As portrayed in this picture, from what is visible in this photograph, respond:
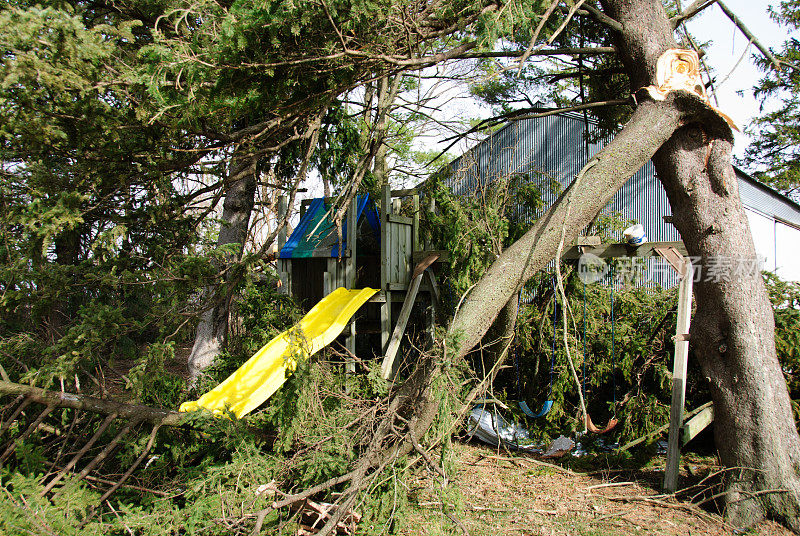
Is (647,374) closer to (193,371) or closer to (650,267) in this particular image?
(193,371)

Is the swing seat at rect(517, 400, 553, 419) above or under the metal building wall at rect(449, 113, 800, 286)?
under

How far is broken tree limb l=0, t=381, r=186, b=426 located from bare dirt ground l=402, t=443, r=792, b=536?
2.11 m

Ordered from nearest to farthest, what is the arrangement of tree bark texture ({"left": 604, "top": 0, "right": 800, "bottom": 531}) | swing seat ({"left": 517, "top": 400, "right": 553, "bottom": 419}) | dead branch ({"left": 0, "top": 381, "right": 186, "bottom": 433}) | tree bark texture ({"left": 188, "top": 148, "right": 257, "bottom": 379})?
1. dead branch ({"left": 0, "top": 381, "right": 186, "bottom": 433})
2. tree bark texture ({"left": 604, "top": 0, "right": 800, "bottom": 531})
3. swing seat ({"left": 517, "top": 400, "right": 553, "bottom": 419})
4. tree bark texture ({"left": 188, "top": 148, "right": 257, "bottom": 379})

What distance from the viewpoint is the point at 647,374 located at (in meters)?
6.06

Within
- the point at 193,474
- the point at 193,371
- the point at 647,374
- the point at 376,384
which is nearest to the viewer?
the point at 193,474

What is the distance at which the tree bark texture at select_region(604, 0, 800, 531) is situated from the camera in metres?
4.21

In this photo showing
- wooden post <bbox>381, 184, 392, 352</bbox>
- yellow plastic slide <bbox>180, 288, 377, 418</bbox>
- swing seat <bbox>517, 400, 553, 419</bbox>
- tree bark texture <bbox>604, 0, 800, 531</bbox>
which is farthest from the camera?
wooden post <bbox>381, 184, 392, 352</bbox>

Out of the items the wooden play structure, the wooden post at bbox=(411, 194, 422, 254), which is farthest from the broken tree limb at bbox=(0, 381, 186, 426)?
the wooden post at bbox=(411, 194, 422, 254)

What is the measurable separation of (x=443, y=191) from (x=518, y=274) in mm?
2605

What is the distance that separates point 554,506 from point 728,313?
2208mm

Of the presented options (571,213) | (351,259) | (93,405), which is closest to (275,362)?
(93,405)

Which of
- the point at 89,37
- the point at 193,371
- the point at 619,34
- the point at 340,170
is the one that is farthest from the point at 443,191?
the point at 193,371

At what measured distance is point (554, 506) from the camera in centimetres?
468

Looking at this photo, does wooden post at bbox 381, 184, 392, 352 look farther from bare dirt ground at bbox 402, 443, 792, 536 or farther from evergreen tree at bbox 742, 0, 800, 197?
evergreen tree at bbox 742, 0, 800, 197
